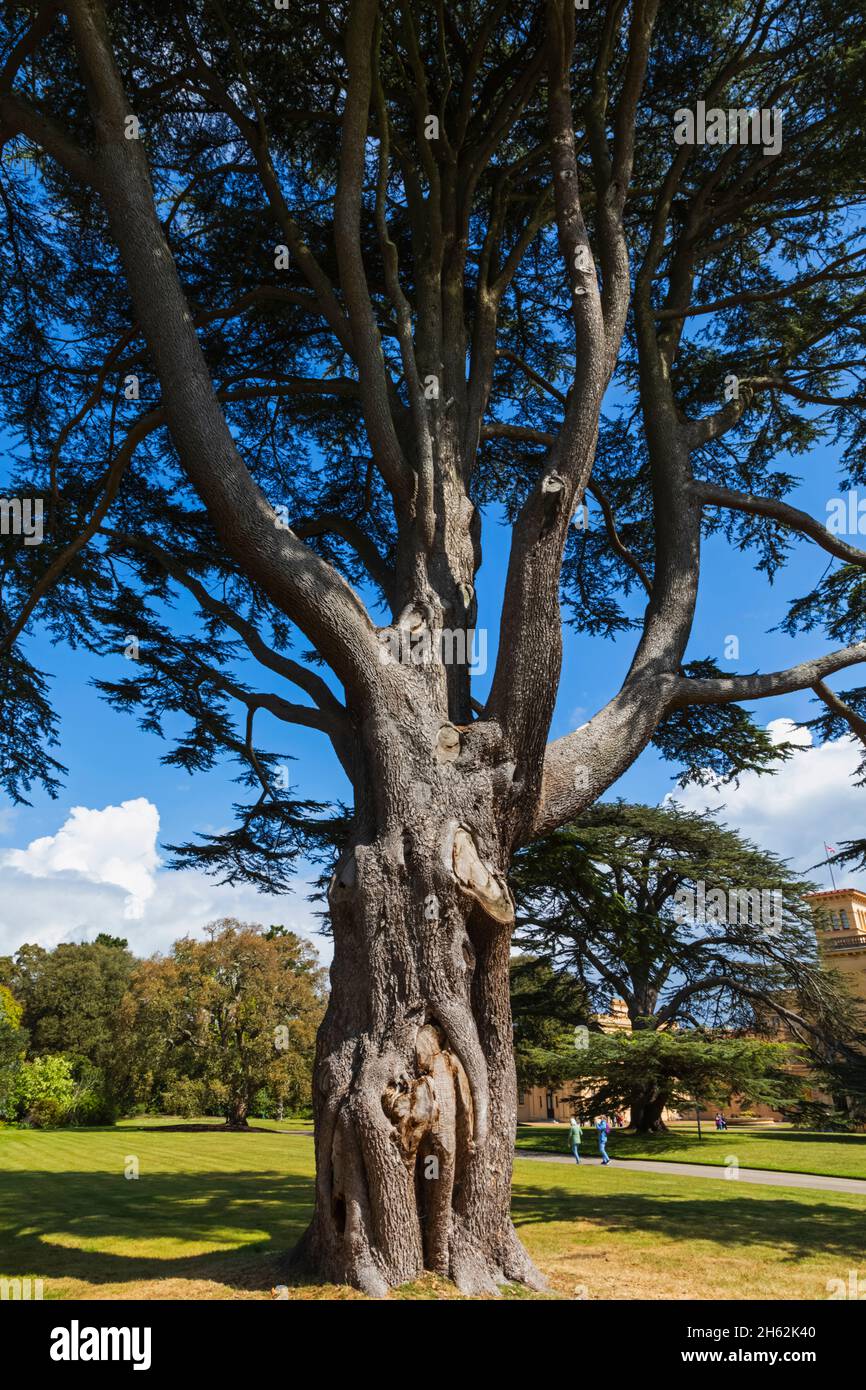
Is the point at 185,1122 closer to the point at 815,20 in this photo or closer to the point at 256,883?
the point at 256,883

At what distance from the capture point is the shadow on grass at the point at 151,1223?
548 centimetres

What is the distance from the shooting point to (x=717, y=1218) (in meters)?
8.54

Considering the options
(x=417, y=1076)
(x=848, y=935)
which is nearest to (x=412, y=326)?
(x=417, y=1076)

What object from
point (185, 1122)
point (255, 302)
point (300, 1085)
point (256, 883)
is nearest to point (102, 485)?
point (255, 302)

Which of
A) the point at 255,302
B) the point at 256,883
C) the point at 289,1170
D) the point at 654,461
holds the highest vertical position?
the point at 255,302

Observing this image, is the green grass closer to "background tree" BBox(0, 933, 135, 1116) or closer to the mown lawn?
the mown lawn

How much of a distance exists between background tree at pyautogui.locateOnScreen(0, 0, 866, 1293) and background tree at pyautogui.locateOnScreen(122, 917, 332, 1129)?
17.4m

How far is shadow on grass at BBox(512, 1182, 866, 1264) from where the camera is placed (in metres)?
7.11

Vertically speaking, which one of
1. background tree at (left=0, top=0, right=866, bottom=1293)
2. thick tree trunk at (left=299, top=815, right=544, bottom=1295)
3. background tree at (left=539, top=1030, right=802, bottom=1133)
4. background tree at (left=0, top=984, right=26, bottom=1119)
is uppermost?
background tree at (left=0, top=0, right=866, bottom=1293)

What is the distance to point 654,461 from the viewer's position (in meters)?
7.34

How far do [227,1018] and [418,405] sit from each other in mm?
22668

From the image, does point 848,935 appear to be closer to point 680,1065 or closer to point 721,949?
point 721,949

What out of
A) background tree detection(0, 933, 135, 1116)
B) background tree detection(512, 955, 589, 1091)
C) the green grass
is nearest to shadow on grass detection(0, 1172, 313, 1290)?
background tree detection(512, 955, 589, 1091)
